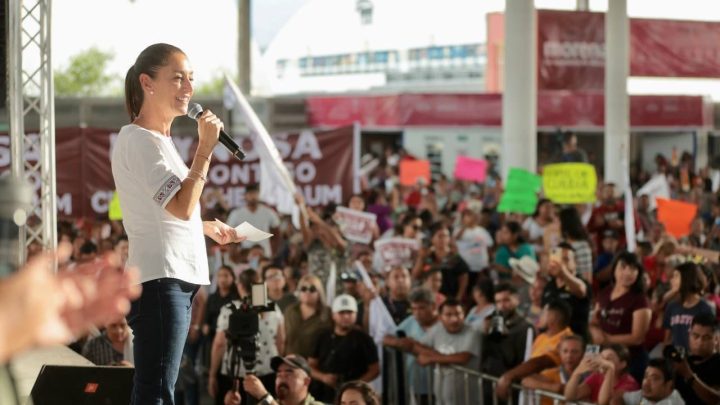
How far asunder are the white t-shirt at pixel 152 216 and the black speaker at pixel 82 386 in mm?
1311

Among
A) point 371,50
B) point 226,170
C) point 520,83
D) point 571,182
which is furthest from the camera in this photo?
point 371,50

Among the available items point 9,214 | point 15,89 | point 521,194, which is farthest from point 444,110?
point 9,214

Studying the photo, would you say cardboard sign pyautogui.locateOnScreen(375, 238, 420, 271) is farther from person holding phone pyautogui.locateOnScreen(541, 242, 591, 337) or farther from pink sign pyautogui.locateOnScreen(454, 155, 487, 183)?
pink sign pyautogui.locateOnScreen(454, 155, 487, 183)

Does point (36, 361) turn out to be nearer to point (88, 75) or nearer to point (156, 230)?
point (156, 230)

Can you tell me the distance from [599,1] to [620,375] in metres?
31.6

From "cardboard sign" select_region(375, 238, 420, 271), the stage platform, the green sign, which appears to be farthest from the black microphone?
the green sign

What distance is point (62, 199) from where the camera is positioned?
1644 centimetres

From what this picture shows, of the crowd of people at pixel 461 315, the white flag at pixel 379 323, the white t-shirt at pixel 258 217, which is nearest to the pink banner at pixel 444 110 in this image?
the crowd of people at pixel 461 315

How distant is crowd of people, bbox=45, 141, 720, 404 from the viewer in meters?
8.27

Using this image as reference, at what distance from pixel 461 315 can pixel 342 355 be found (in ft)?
3.14

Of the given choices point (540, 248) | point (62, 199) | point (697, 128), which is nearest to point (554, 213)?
point (540, 248)

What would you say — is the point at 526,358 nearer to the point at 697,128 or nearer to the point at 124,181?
the point at 124,181

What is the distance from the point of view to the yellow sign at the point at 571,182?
17375 mm

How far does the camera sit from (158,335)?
439cm
